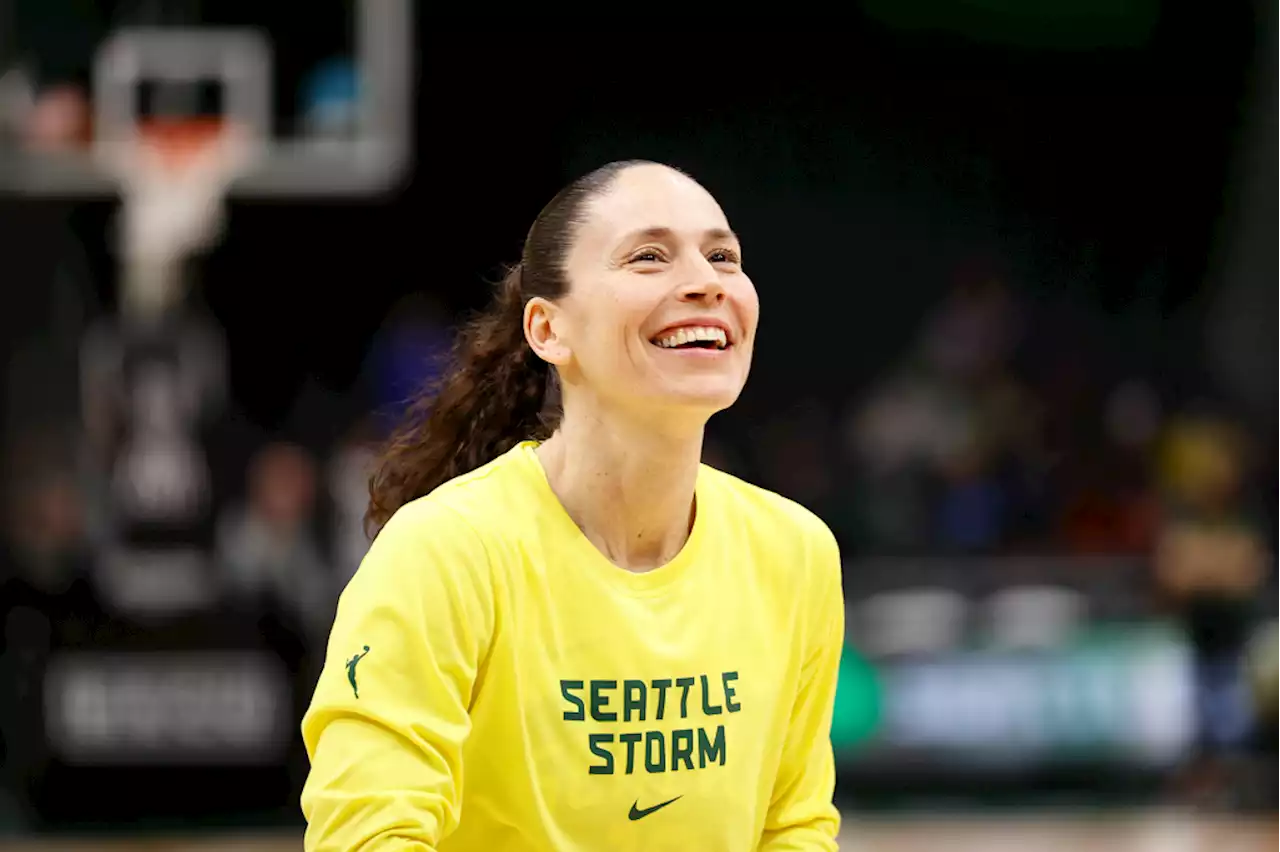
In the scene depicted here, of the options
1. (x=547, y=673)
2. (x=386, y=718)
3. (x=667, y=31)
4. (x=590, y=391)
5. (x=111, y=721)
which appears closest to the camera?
(x=386, y=718)

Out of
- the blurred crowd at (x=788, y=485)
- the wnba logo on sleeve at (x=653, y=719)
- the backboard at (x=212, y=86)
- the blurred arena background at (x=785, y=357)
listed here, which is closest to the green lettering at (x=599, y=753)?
the wnba logo on sleeve at (x=653, y=719)

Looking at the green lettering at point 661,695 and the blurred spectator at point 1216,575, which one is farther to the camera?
the blurred spectator at point 1216,575

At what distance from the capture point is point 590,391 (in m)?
2.93

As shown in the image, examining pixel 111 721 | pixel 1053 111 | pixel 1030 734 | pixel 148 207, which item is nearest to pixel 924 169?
pixel 1053 111

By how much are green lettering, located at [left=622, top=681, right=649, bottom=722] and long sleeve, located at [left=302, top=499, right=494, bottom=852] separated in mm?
222

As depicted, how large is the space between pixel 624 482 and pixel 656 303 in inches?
11.8

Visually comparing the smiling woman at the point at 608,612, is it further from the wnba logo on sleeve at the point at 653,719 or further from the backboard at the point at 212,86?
the backboard at the point at 212,86

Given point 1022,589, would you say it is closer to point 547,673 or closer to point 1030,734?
point 1030,734

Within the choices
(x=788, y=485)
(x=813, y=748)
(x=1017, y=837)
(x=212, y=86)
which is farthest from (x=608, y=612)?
(x=212, y=86)

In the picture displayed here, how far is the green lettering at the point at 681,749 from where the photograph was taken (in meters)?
2.80

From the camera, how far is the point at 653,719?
2.79m

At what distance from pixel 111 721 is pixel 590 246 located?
21.0 feet

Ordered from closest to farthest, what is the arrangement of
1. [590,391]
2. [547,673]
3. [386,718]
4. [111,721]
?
[386,718] < [547,673] < [590,391] < [111,721]

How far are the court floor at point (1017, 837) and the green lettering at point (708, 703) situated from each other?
5.16 meters
